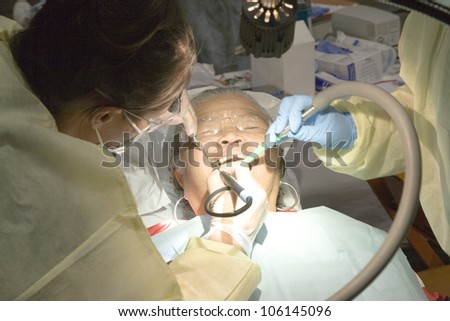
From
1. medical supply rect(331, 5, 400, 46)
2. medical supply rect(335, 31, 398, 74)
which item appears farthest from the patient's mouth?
medical supply rect(331, 5, 400, 46)

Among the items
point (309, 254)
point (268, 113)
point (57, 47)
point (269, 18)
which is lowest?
point (309, 254)

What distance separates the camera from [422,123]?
1359mm

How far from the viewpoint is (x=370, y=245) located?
5.84ft

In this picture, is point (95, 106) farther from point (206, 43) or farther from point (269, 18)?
point (206, 43)

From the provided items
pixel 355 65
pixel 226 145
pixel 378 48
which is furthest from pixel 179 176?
pixel 378 48

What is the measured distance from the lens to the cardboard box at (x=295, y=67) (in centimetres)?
225

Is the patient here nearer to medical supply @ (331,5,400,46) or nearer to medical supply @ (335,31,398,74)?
medical supply @ (335,31,398,74)

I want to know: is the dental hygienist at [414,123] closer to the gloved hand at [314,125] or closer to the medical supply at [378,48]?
the gloved hand at [314,125]

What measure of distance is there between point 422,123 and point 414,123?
0.02 meters

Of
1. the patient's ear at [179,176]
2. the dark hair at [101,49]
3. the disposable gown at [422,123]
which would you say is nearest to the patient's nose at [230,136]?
the patient's ear at [179,176]

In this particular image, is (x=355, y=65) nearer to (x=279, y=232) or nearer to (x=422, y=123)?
(x=279, y=232)

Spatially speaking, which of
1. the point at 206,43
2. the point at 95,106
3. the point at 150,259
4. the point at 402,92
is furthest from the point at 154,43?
the point at 206,43

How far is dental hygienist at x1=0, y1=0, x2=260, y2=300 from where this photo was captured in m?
1.05

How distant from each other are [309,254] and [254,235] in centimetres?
19
